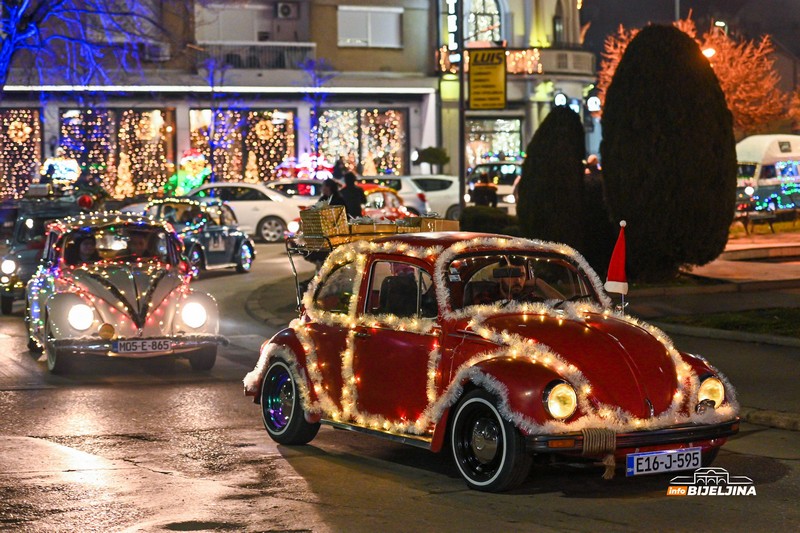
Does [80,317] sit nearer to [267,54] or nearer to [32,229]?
[32,229]

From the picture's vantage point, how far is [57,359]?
13922 mm

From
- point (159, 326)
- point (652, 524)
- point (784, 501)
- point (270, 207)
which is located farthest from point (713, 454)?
point (270, 207)

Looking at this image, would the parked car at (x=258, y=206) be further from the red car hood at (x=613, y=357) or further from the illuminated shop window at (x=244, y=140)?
the red car hood at (x=613, y=357)

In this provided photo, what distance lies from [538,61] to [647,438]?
42.8 m

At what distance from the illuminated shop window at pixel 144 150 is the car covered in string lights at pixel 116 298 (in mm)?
32456

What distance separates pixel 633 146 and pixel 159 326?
→ 903cm

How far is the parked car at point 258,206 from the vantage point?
35.0m

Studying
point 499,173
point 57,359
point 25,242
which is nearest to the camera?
point 57,359

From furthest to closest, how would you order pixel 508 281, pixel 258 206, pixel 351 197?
pixel 258 206, pixel 351 197, pixel 508 281

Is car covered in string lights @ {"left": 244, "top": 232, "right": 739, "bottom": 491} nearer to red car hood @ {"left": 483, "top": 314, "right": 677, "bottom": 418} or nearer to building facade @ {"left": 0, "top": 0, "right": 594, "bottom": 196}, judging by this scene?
red car hood @ {"left": 483, "top": 314, "right": 677, "bottom": 418}

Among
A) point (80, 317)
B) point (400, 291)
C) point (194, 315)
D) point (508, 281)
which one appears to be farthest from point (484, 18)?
point (508, 281)

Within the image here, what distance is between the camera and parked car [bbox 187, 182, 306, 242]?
115 feet

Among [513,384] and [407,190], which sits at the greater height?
[407,190]

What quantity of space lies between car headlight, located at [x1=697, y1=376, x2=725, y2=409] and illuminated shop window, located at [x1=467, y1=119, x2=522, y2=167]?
1683 inches
